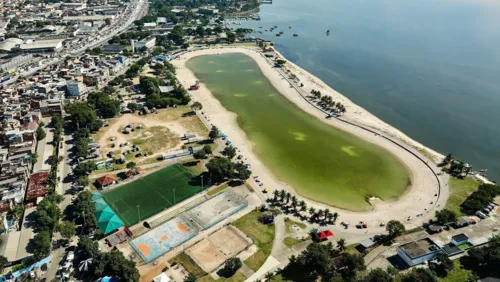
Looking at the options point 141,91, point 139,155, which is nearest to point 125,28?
point 141,91

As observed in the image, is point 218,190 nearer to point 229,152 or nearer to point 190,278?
point 229,152

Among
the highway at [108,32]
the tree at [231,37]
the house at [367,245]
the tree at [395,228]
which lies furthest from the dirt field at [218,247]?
the tree at [231,37]

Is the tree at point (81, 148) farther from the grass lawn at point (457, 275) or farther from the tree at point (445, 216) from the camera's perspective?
the tree at point (445, 216)

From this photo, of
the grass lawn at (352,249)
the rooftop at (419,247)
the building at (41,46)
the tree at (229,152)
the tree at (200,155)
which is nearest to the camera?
the rooftop at (419,247)

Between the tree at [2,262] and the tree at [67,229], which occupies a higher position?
the tree at [67,229]

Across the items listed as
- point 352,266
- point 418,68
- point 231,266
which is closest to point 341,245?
point 352,266

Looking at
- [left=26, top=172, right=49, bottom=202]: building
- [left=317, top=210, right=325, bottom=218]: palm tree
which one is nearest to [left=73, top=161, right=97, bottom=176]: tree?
[left=26, top=172, right=49, bottom=202]: building

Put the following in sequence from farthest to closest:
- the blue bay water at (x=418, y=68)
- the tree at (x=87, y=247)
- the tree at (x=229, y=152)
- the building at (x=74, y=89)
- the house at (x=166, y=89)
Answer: the house at (x=166, y=89), the building at (x=74, y=89), the blue bay water at (x=418, y=68), the tree at (x=229, y=152), the tree at (x=87, y=247)

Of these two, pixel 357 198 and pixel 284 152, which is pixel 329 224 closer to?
pixel 357 198
